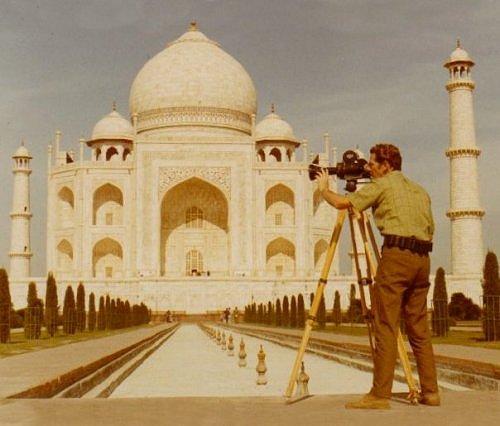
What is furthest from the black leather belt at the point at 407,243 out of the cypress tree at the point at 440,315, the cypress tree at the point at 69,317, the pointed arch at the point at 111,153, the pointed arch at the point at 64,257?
the pointed arch at the point at 111,153

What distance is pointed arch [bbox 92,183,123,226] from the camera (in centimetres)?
3572

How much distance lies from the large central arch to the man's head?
1279 inches

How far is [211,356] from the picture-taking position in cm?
1093

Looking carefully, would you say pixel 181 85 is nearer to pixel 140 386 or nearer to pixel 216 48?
pixel 216 48

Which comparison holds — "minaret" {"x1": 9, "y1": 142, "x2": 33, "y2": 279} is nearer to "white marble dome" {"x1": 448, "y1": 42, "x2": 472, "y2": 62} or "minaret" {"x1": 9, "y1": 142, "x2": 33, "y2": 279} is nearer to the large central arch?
the large central arch

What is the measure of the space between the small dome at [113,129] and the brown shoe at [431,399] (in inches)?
1436

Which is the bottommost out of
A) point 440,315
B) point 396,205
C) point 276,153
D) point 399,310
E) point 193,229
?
point 440,315

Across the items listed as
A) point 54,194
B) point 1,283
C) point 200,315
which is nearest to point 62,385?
point 1,283

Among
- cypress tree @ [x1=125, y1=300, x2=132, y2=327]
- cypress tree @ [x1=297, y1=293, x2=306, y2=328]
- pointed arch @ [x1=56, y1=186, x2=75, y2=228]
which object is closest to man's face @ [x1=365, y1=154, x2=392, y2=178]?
cypress tree @ [x1=297, y1=293, x2=306, y2=328]

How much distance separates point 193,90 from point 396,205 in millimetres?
36158

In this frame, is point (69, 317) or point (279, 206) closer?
point (69, 317)

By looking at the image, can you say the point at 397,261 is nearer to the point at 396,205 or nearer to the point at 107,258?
the point at 396,205

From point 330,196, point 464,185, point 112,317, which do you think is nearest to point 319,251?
point 464,185

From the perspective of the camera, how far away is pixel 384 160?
3576 millimetres
